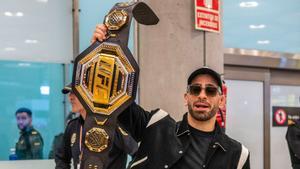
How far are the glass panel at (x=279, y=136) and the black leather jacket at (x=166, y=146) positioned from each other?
3177 mm

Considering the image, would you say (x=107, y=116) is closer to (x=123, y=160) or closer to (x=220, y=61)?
(x=123, y=160)

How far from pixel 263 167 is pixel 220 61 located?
1.89 meters

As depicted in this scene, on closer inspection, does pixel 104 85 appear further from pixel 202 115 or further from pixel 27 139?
pixel 27 139

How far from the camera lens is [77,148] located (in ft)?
10.00

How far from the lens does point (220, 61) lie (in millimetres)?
3461

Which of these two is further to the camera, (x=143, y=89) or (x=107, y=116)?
(x=143, y=89)

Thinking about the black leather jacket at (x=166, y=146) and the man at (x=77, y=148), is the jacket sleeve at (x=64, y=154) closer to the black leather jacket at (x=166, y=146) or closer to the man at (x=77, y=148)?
the man at (x=77, y=148)

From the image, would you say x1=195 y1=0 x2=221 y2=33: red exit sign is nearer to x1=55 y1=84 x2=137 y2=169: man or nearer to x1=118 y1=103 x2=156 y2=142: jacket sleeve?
x1=55 y1=84 x2=137 y2=169: man

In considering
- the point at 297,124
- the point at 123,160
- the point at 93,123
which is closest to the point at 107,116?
the point at 93,123

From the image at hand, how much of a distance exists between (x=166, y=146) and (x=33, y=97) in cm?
211

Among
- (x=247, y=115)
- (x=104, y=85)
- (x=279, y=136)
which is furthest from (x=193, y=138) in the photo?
(x=279, y=136)

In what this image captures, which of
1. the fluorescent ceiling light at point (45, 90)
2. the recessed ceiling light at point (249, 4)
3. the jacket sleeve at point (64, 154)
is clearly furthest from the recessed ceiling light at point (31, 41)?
the recessed ceiling light at point (249, 4)

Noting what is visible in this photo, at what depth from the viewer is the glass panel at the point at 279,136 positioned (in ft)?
16.6

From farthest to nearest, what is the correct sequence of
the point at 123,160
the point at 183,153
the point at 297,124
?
the point at 297,124, the point at 123,160, the point at 183,153
